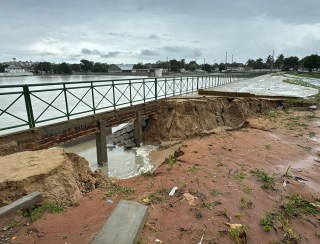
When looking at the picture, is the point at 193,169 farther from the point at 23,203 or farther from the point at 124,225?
the point at 23,203

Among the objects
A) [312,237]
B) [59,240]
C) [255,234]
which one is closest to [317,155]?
[312,237]

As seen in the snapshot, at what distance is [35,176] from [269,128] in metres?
7.95

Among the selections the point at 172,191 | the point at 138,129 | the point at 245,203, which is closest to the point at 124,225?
the point at 172,191

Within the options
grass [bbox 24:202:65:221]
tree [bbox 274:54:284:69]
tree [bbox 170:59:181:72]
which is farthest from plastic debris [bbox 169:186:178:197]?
tree [bbox 274:54:284:69]

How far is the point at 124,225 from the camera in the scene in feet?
8.80

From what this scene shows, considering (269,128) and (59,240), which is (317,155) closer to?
(269,128)

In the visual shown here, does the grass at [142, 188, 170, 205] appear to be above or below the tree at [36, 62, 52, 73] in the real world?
below

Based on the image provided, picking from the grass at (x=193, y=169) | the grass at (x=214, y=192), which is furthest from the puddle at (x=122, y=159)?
the grass at (x=214, y=192)

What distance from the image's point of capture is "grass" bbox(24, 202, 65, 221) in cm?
304

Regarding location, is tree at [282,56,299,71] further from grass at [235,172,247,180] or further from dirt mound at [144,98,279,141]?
grass at [235,172,247,180]

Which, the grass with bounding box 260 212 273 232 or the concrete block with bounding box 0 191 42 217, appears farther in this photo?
the grass with bounding box 260 212 273 232

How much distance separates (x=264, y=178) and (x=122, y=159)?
854 centimetres

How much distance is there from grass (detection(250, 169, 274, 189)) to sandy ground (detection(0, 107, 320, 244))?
72 millimetres

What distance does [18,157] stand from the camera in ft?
13.7
